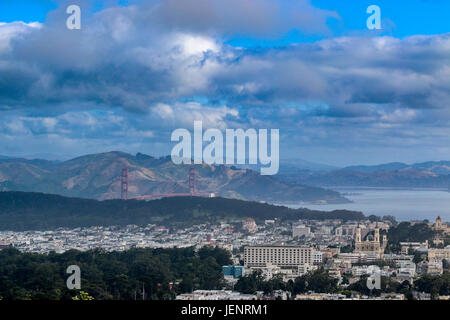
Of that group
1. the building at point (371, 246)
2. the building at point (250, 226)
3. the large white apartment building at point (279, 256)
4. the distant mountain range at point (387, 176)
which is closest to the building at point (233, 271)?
the large white apartment building at point (279, 256)

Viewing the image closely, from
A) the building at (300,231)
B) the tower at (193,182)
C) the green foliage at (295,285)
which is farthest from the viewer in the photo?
the tower at (193,182)

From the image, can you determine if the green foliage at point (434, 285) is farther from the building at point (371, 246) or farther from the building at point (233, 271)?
the building at point (371, 246)

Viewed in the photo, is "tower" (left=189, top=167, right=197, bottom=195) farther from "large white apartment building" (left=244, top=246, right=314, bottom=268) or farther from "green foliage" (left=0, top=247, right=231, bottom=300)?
"large white apartment building" (left=244, top=246, right=314, bottom=268)

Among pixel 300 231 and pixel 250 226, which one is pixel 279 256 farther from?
pixel 250 226

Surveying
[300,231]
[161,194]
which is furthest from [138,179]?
[300,231]

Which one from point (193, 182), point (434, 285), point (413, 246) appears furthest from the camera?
point (193, 182)

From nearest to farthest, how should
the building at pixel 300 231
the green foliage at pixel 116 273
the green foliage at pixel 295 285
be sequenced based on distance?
1. the green foliage at pixel 116 273
2. the green foliage at pixel 295 285
3. the building at pixel 300 231
